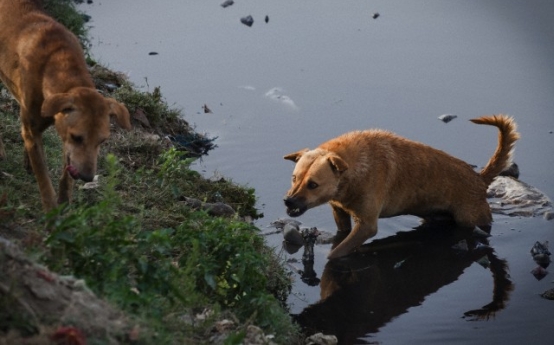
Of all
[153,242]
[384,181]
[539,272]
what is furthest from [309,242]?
[153,242]

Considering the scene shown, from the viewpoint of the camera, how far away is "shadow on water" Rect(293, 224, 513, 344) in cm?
734

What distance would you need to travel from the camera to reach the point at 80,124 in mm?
6410

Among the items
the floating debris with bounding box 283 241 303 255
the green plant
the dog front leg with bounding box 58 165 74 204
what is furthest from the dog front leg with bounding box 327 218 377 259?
the dog front leg with bounding box 58 165 74 204

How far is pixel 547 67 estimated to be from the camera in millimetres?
12789

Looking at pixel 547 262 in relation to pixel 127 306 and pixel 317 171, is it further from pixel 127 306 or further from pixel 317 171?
pixel 127 306

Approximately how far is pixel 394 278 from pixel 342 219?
1034 millimetres

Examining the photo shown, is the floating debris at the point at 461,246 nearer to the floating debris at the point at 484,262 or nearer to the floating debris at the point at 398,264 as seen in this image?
the floating debris at the point at 484,262

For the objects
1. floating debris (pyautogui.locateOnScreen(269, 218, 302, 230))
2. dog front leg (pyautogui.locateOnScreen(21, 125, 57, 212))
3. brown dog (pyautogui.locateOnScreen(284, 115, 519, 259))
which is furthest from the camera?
floating debris (pyautogui.locateOnScreen(269, 218, 302, 230))

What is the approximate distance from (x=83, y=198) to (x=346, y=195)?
240 centimetres

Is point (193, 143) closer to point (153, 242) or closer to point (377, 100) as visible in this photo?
point (377, 100)

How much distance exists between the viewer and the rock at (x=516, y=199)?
30.5ft

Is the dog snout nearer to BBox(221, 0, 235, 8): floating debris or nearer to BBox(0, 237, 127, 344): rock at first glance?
BBox(0, 237, 127, 344): rock

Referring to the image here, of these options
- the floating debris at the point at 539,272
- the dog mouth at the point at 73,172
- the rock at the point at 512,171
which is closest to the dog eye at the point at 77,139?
the dog mouth at the point at 73,172

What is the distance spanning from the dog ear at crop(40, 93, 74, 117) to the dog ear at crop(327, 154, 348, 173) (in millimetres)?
2682
